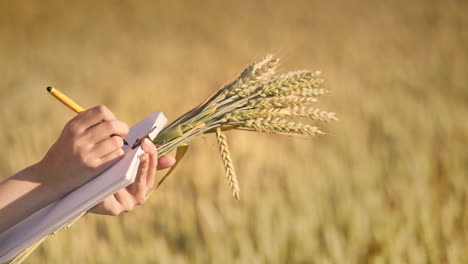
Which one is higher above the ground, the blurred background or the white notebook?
the blurred background

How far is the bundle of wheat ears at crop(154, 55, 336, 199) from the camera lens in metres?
1.46

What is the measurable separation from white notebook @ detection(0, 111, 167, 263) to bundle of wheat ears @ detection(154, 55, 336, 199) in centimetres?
18

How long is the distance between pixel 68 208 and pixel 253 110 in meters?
0.53

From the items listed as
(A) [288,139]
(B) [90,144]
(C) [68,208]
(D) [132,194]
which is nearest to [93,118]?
(B) [90,144]

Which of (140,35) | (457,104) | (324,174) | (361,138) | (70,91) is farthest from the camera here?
(140,35)

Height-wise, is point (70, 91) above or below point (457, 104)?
above

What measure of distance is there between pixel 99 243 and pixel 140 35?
17.0 feet

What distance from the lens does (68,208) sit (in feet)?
4.15

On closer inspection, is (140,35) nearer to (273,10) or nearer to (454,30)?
(273,10)

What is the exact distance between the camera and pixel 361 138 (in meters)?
3.68

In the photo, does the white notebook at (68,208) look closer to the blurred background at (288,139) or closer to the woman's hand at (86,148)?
the woman's hand at (86,148)

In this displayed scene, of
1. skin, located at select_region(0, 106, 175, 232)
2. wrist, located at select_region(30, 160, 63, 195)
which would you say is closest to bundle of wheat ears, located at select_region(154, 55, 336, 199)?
skin, located at select_region(0, 106, 175, 232)

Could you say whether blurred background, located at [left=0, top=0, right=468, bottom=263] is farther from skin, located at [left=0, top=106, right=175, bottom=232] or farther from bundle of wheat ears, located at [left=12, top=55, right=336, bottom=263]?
skin, located at [left=0, top=106, right=175, bottom=232]

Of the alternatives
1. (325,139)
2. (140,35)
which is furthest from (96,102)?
(140,35)
